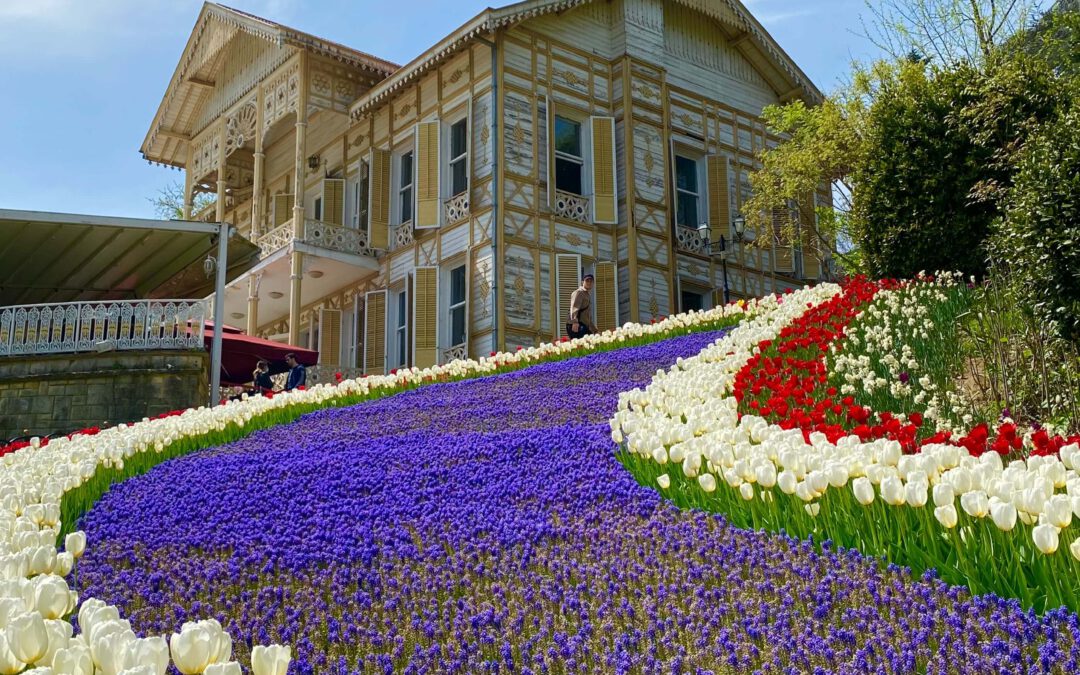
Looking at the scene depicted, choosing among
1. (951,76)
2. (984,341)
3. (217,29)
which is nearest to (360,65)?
(217,29)

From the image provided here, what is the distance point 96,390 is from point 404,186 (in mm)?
10325

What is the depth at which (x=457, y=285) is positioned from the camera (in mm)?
21719

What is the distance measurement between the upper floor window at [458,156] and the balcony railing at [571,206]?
7.05 ft

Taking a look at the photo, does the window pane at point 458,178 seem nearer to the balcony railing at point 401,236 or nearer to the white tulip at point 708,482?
the balcony railing at point 401,236

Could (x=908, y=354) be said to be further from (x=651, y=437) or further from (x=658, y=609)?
(x=658, y=609)

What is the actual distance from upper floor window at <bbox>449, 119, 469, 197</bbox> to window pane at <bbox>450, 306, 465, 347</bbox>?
8.58 ft

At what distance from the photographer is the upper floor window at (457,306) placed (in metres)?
21.3

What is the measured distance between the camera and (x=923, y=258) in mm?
13344

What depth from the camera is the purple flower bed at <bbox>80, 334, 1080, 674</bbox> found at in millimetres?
3490

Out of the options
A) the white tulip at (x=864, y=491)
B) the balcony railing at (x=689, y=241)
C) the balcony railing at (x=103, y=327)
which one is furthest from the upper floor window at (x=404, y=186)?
the white tulip at (x=864, y=491)

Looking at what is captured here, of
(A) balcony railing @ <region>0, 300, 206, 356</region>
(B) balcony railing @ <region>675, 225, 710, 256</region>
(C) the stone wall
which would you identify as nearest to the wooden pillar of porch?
(A) balcony railing @ <region>0, 300, 206, 356</region>

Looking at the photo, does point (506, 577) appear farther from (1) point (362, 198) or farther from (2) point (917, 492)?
(1) point (362, 198)

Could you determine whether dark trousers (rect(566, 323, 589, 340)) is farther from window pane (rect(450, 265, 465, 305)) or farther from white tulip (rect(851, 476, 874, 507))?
white tulip (rect(851, 476, 874, 507))

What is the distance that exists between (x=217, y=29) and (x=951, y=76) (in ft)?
63.1
